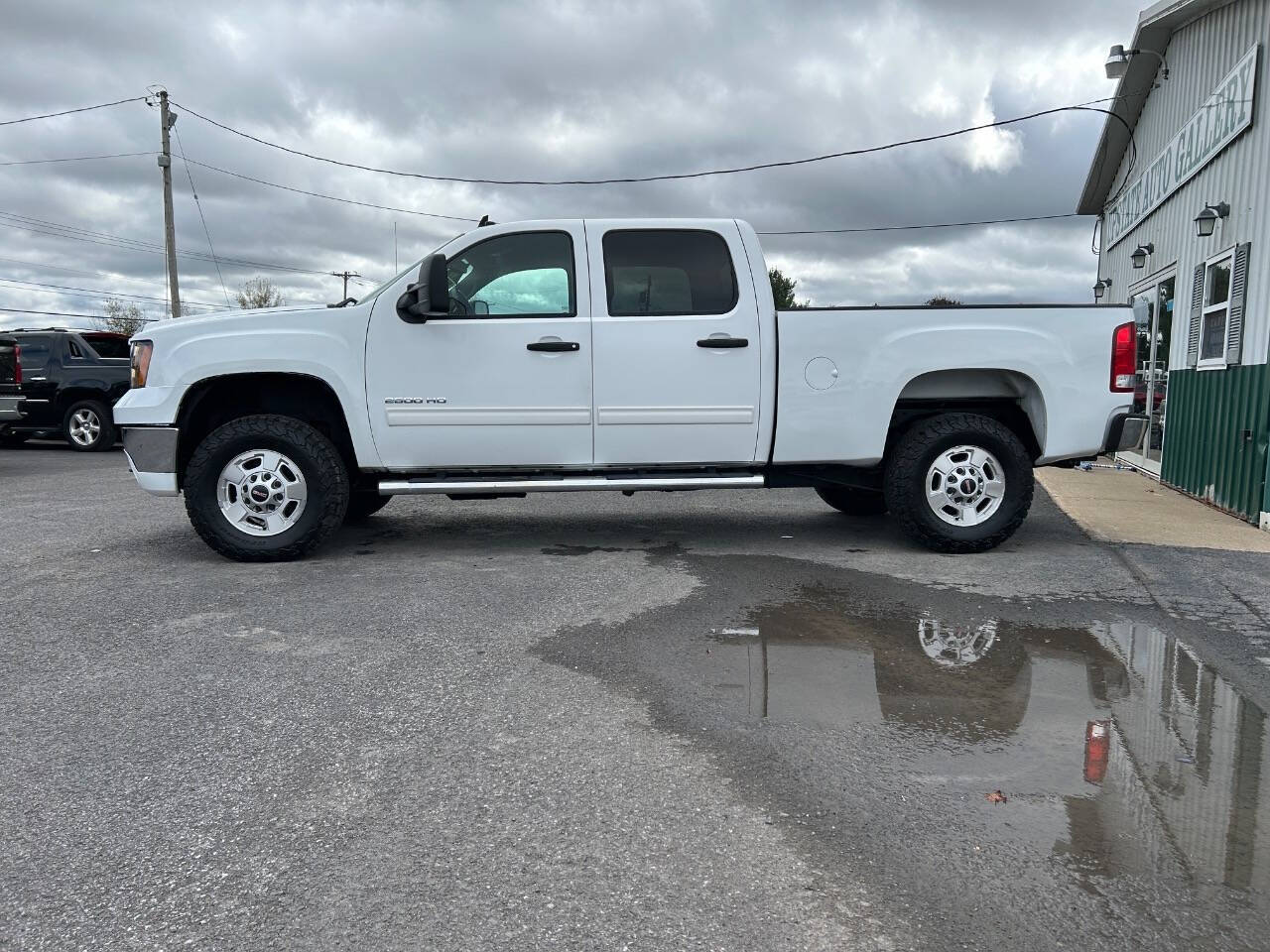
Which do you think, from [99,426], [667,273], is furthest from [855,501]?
[99,426]

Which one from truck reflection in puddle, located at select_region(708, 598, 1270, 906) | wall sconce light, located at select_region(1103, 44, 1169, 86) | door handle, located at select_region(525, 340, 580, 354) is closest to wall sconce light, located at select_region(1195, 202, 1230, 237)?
wall sconce light, located at select_region(1103, 44, 1169, 86)

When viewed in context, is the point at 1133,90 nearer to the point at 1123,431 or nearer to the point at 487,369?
the point at 1123,431

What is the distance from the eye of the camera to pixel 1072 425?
658cm

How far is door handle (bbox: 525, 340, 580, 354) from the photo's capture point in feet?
20.7

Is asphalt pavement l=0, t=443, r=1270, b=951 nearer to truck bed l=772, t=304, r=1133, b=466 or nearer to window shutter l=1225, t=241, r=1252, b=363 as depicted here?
truck bed l=772, t=304, r=1133, b=466

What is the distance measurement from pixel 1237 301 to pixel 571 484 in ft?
21.6

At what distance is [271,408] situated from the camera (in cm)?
669

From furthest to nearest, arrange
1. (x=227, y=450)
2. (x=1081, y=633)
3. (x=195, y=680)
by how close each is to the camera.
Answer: (x=227, y=450) < (x=1081, y=633) < (x=195, y=680)

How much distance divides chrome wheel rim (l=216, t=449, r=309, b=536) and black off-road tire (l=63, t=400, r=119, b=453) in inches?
459

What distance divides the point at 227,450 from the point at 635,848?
15.0ft

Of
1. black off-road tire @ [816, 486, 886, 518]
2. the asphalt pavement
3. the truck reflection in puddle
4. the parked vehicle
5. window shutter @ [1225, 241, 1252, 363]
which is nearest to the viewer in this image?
the asphalt pavement

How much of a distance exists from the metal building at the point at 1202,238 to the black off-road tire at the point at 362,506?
698 centimetres

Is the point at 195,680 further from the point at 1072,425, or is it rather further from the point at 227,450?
the point at 1072,425

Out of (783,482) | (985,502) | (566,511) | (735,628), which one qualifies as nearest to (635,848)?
(735,628)
